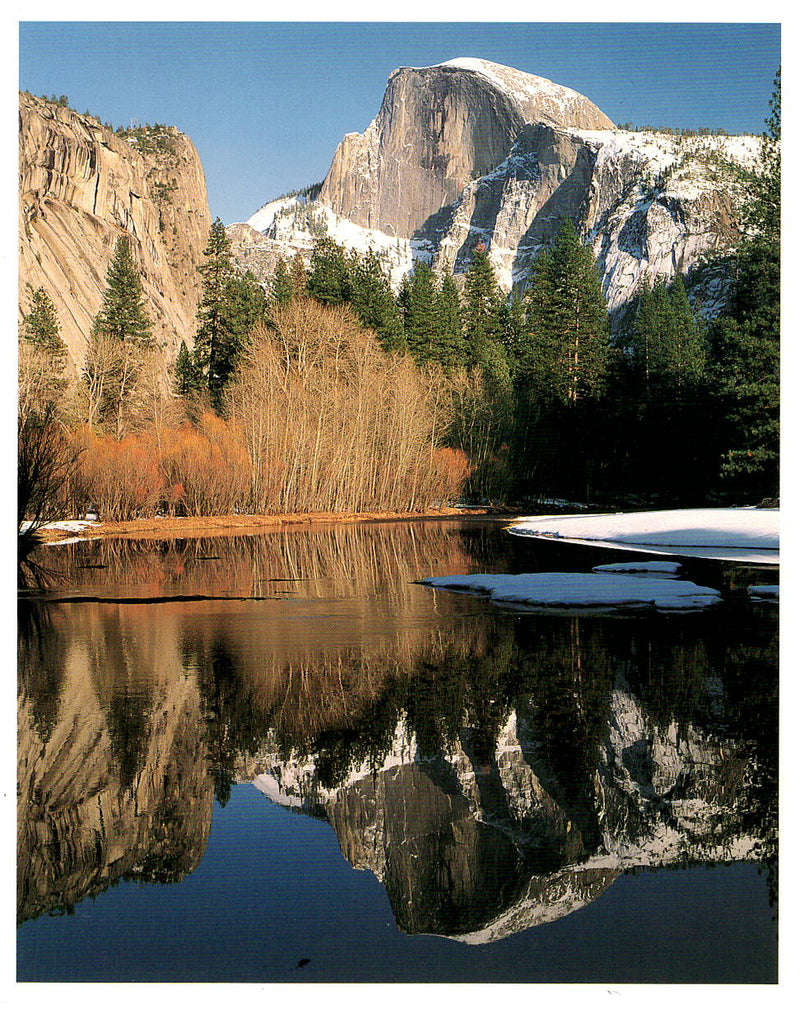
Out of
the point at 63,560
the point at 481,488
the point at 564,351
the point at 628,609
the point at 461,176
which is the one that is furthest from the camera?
the point at 461,176

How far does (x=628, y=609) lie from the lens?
9.24m

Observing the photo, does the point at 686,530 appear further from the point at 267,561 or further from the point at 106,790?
the point at 106,790

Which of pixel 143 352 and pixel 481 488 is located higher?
pixel 143 352

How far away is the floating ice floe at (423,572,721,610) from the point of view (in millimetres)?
9648

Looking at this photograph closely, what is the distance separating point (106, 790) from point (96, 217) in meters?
80.1

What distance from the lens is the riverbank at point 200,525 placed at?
2300 centimetres

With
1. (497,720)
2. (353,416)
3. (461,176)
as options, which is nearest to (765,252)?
(353,416)

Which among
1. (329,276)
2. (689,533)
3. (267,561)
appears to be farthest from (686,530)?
(329,276)

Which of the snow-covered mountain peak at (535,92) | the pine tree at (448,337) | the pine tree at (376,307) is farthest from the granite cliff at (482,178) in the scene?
the pine tree at (376,307)

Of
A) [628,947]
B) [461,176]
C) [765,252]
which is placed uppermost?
[461,176]

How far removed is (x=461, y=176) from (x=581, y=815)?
189m

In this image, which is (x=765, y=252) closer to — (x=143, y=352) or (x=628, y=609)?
(x=628, y=609)

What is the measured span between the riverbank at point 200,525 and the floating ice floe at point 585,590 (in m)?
11.0

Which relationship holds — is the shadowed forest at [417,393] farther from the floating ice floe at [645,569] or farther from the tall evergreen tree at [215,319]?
the floating ice floe at [645,569]
